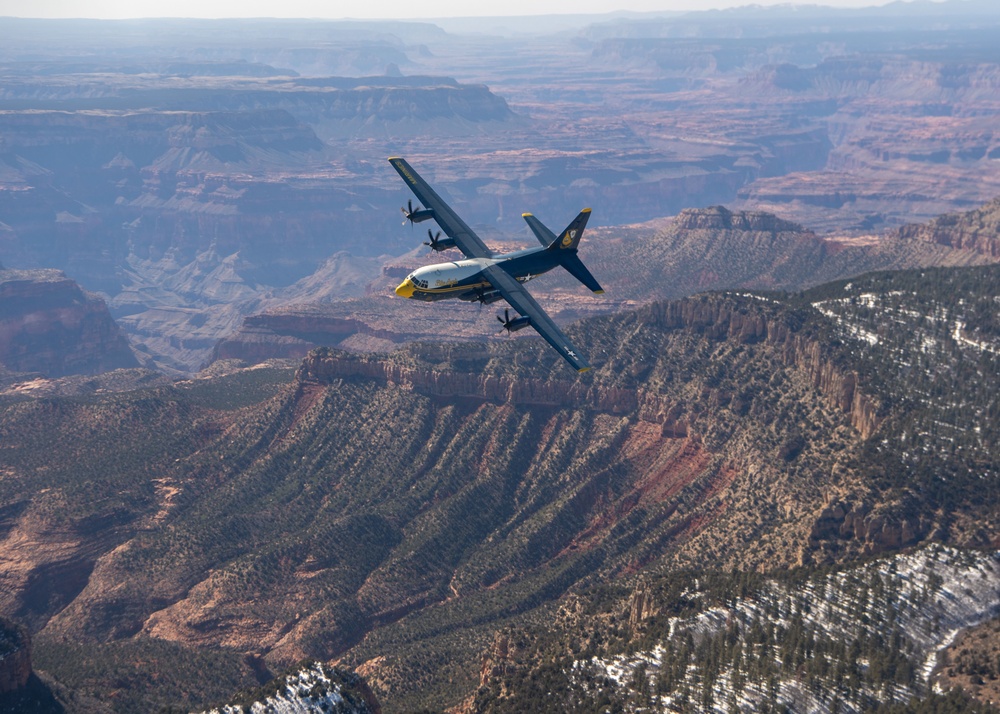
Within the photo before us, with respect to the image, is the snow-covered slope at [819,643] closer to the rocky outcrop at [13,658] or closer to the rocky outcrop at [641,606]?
the rocky outcrop at [641,606]

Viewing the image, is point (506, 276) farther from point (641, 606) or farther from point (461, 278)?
point (641, 606)

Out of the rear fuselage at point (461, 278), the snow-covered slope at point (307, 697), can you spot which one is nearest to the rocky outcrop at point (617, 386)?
the rear fuselage at point (461, 278)

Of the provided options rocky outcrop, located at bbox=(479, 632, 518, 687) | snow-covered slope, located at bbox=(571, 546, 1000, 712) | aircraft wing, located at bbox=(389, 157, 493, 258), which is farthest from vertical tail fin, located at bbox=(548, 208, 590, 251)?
rocky outcrop, located at bbox=(479, 632, 518, 687)

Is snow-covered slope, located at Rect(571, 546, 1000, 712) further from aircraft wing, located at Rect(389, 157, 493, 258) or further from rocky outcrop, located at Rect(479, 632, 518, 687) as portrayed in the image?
aircraft wing, located at Rect(389, 157, 493, 258)

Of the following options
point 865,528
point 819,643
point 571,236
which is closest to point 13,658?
point 571,236

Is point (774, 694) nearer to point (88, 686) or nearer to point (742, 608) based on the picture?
point (742, 608)

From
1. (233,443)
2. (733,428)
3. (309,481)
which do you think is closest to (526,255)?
(733,428)
